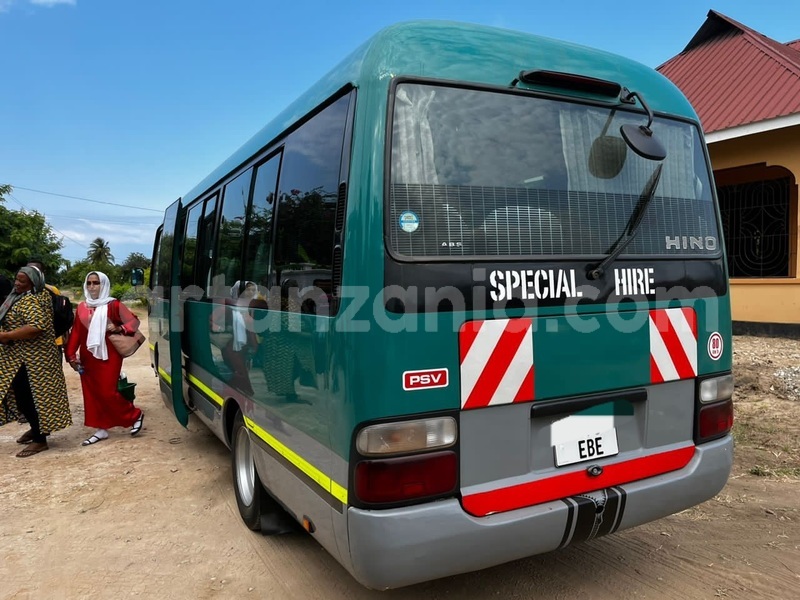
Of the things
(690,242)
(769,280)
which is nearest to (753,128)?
(769,280)

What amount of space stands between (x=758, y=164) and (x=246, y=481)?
9.74 meters

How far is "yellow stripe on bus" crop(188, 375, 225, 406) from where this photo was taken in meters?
4.33

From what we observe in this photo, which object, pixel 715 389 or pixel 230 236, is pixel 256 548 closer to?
pixel 230 236

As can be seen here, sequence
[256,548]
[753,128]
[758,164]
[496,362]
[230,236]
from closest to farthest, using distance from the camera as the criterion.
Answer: [496,362], [256,548], [230,236], [753,128], [758,164]

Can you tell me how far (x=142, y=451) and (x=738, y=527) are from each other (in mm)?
5026

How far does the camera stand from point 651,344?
2.75 m

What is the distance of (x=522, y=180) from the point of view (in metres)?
2.52

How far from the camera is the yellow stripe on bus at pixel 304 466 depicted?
2.33m

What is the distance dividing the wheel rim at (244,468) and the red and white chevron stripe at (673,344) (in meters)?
2.48

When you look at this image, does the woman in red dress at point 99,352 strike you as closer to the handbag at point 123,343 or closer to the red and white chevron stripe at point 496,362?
the handbag at point 123,343

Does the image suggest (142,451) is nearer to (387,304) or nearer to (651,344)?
(387,304)

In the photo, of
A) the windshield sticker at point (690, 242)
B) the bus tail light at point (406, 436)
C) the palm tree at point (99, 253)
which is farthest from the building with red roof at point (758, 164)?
the palm tree at point (99, 253)

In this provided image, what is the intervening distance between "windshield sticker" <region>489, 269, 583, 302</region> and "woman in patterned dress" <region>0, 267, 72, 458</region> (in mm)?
4891

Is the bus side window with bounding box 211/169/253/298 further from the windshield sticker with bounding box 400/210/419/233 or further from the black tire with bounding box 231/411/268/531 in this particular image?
the windshield sticker with bounding box 400/210/419/233
